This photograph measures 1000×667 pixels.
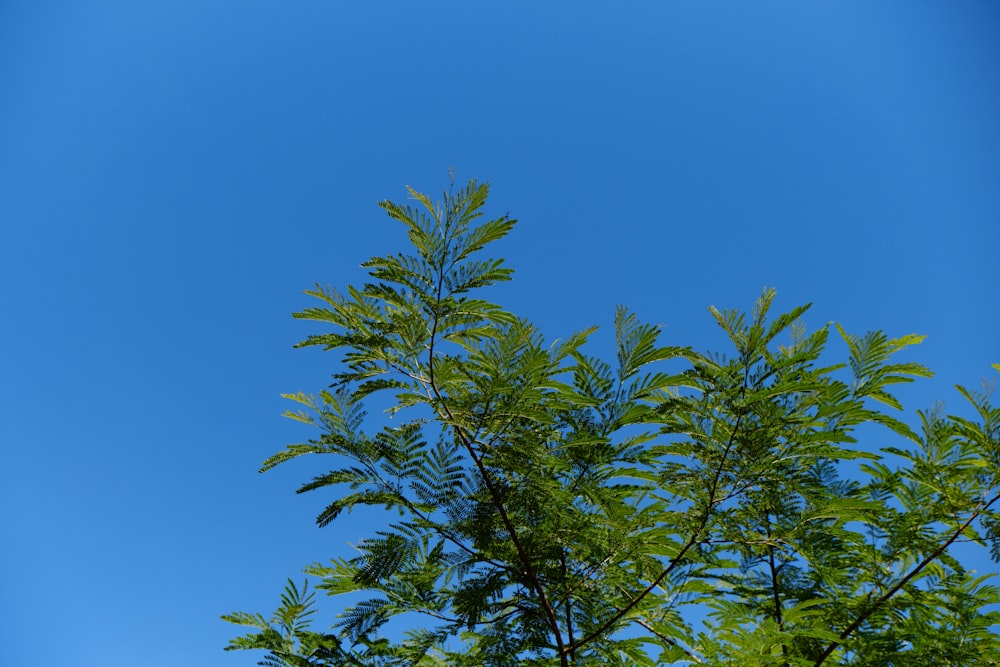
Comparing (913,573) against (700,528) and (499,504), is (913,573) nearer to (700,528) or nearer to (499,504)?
(700,528)

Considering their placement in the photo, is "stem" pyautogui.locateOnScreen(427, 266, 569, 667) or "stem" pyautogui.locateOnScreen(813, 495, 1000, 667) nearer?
"stem" pyautogui.locateOnScreen(427, 266, 569, 667)

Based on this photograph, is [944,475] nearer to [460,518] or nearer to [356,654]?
[460,518]

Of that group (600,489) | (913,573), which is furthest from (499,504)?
(913,573)

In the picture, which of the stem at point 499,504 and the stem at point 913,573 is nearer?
the stem at point 499,504

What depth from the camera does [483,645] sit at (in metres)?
4.41

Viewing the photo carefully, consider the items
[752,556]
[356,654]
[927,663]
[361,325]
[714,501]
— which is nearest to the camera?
[361,325]

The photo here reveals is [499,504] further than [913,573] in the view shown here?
No

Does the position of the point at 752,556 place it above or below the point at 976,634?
above

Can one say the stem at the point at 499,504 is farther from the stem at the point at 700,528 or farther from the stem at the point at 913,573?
the stem at the point at 913,573

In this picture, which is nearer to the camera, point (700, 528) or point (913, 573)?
point (700, 528)

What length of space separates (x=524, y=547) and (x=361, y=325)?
1.77m

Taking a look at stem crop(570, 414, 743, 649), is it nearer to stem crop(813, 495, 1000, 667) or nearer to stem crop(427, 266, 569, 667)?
stem crop(427, 266, 569, 667)

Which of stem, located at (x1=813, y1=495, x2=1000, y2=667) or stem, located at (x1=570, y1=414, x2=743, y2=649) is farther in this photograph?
stem, located at (x1=813, y1=495, x2=1000, y2=667)

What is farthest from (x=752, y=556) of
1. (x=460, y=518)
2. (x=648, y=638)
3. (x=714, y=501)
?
(x=460, y=518)
